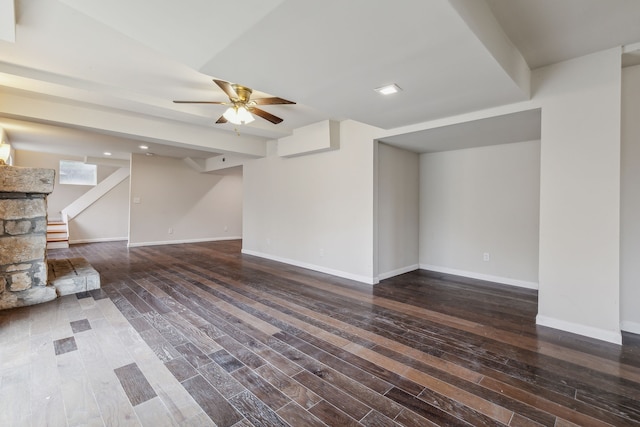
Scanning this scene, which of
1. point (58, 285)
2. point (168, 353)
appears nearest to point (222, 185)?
point (58, 285)

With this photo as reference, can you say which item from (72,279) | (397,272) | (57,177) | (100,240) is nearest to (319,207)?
(397,272)

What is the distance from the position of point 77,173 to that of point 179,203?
3.79 metres

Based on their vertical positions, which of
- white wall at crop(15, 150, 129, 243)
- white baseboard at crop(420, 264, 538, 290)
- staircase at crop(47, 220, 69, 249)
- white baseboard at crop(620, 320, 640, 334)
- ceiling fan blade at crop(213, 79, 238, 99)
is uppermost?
ceiling fan blade at crop(213, 79, 238, 99)

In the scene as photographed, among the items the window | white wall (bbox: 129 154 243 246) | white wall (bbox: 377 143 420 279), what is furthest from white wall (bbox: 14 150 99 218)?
white wall (bbox: 377 143 420 279)

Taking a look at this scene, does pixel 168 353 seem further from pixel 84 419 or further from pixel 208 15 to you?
pixel 208 15

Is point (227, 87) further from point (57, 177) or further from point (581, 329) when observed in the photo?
point (57, 177)

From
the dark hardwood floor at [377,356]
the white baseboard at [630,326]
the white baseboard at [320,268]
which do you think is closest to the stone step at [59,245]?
the dark hardwood floor at [377,356]

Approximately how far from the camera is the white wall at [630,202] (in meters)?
2.61

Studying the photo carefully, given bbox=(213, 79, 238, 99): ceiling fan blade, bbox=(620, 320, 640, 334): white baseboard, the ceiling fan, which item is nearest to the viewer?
bbox=(620, 320, 640, 334): white baseboard

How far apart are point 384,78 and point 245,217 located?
5091 mm

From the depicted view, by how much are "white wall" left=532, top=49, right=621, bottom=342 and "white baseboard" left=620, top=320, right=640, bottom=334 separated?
447 millimetres

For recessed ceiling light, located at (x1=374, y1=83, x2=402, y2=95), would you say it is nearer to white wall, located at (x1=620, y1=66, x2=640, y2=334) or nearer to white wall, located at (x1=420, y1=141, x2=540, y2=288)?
white wall, located at (x1=620, y1=66, x2=640, y2=334)

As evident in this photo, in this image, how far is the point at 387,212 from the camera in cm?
445

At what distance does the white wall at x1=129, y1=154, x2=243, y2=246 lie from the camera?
745 centimetres
